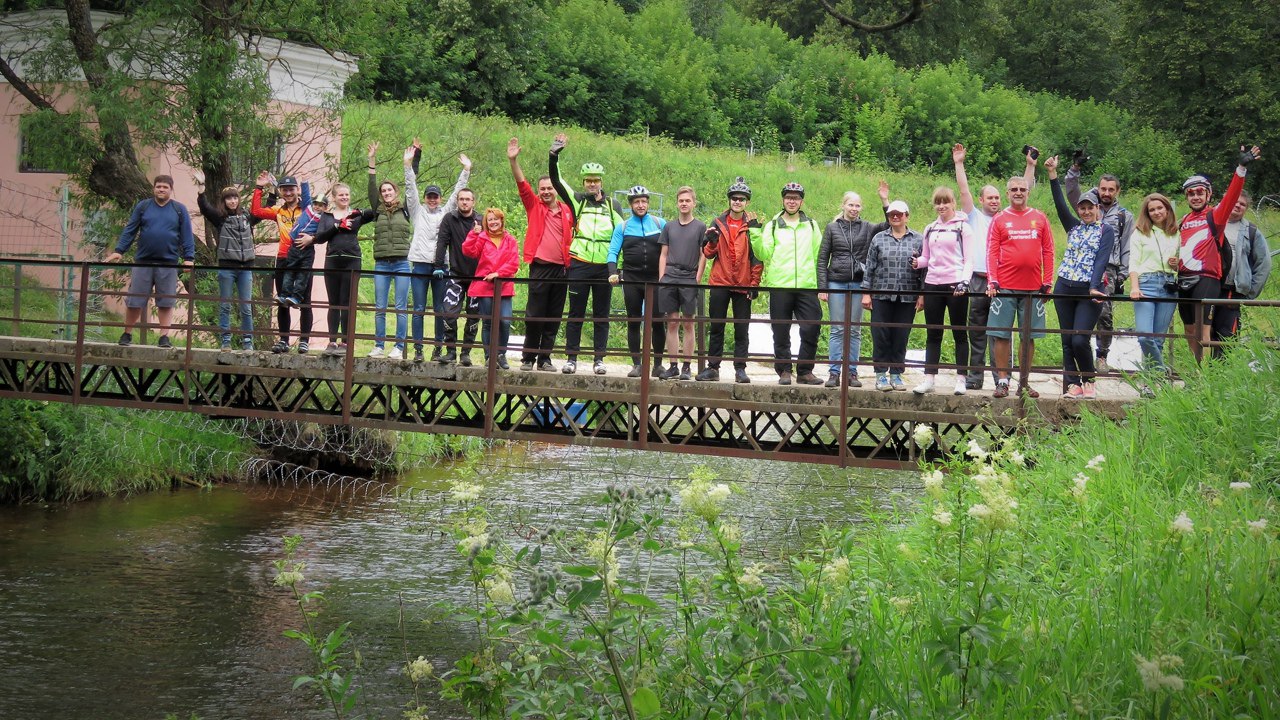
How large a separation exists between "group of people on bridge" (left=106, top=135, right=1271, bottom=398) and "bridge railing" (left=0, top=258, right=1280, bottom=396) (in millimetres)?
103

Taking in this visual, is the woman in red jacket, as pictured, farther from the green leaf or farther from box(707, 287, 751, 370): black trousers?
the green leaf

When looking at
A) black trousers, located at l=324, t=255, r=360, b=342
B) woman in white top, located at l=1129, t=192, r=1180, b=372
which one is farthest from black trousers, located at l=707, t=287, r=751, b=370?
black trousers, located at l=324, t=255, r=360, b=342

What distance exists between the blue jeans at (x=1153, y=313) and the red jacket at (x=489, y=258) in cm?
539

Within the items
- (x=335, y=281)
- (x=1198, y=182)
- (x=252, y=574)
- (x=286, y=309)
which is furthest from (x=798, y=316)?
(x=252, y=574)

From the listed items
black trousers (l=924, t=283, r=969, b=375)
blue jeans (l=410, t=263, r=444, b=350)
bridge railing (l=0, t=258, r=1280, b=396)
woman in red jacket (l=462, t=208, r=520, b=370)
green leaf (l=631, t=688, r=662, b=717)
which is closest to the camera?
green leaf (l=631, t=688, r=662, b=717)

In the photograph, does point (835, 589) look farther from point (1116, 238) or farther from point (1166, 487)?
point (1116, 238)

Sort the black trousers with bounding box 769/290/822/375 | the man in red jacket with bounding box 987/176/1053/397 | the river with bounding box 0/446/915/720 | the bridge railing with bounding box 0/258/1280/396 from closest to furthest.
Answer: the river with bounding box 0/446/915/720, the bridge railing with bounding box 0/258/1280/396, the man in red jacket with bounding box 987/176/1053/397, the black trousers with bounding box 769/290/822/375

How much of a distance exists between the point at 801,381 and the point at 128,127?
10.8 m

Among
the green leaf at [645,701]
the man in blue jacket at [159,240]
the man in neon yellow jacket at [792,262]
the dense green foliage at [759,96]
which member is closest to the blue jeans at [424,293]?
the man in blue jacket at [159,240]

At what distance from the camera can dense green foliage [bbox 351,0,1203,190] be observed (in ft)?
148

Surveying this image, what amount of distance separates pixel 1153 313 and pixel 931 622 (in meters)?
6.23

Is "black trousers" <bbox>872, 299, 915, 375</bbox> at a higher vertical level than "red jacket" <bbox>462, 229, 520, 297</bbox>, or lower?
lower

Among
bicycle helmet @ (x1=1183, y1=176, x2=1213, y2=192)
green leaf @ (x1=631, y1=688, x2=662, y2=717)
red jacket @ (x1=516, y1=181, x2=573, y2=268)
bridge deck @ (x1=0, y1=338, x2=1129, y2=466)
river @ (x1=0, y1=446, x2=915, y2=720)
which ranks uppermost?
bicycle helmet @ (x1=1183, y1=176, x2=1213, y2=192)

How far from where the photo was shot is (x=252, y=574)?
12.9 m
